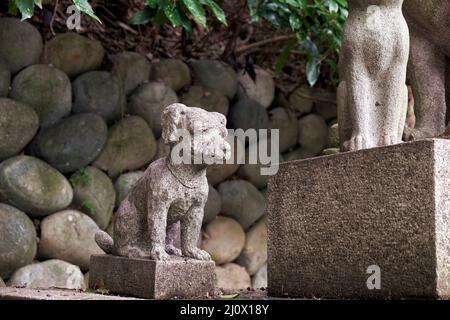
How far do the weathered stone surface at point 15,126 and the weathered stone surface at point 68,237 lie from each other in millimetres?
480

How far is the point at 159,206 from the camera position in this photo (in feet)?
8.65

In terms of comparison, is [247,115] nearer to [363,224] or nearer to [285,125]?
[285,125]

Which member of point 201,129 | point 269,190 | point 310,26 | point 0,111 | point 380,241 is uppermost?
point 310,26

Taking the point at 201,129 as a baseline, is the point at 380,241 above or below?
below

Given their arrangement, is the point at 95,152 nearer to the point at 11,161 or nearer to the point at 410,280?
the point at 11,161

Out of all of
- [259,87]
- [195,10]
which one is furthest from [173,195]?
[259,87]

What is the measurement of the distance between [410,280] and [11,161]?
258cm

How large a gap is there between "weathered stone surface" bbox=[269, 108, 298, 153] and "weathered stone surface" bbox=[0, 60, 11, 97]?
2.15 meters

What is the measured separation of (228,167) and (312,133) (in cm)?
97

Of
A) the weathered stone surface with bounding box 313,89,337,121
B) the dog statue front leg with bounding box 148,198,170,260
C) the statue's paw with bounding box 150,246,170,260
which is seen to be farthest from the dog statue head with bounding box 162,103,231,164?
the weathered stone surface with bounding box 313,89,337,121

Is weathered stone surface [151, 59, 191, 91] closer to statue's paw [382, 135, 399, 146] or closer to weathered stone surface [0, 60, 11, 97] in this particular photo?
weathered stone surface [0, 60, 11, 97]

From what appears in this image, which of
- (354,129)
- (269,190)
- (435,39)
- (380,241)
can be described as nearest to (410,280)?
(380,241)

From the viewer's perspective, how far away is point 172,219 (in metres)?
2.76
